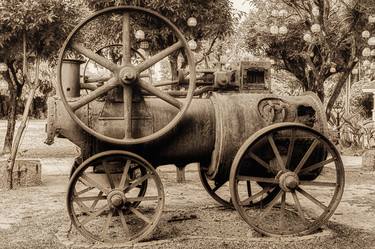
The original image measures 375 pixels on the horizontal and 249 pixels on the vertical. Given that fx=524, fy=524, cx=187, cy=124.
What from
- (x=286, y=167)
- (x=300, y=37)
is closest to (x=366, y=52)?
(x=300, y=37)

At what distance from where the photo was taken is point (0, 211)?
7.61 m

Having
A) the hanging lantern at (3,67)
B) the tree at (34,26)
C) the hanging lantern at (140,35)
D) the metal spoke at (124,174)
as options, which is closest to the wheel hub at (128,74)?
the metal spoke at (124,174)

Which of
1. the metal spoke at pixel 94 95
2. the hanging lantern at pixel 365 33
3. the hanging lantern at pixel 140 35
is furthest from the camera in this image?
the hanging lantern at pixel 365 33

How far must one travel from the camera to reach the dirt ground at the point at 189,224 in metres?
5.58

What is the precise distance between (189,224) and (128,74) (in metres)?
2.19

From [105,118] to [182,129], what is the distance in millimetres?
871

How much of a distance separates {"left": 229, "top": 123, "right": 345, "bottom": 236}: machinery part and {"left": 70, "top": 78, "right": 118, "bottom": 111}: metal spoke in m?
1.53

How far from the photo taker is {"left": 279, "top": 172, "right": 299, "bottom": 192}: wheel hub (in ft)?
18.9

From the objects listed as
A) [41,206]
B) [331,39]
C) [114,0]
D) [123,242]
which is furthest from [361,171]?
[123,242]

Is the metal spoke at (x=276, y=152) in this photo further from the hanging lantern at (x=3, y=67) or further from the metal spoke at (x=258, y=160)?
the hanging lantern at (x=3, y=67)

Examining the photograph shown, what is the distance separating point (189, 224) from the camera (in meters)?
6.52

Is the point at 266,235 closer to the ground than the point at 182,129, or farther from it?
closer to the ground

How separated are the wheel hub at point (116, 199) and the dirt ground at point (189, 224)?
47cm

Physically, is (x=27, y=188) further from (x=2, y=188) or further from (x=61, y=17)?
(x=61, y=17)
